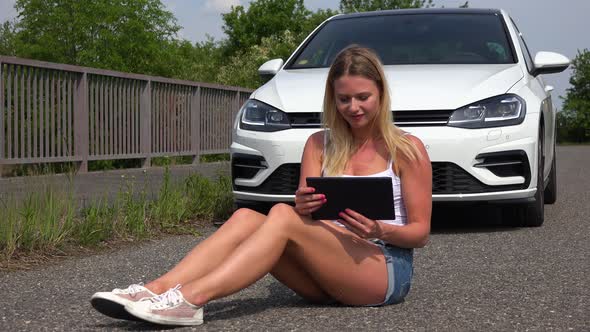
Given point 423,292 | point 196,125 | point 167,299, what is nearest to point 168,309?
point 167,299

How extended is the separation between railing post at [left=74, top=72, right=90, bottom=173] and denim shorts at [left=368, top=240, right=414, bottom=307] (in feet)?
28.6

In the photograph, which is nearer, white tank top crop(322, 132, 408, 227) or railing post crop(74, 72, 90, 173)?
white tank top crop(322, 132, 408, 227)

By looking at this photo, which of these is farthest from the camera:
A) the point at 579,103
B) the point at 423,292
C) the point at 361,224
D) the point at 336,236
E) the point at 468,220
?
the point at 579,103

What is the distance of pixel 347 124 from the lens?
14.2 feet

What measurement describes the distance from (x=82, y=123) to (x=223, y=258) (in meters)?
8.89

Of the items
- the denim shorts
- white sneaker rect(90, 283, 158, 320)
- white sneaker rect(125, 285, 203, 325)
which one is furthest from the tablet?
white sneaker rect(90, 283, 158, 320)

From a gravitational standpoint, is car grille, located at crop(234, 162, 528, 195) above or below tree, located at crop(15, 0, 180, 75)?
below

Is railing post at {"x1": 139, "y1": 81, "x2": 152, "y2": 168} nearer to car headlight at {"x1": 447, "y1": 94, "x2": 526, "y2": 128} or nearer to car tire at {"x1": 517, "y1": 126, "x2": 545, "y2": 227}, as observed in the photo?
car tire at {"x1": 517, "y1": 126, "x2": 545, "y2": 227}

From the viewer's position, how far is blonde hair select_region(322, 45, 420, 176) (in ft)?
13.6

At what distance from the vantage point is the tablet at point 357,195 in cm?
390

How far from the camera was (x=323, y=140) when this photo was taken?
14.3 feet

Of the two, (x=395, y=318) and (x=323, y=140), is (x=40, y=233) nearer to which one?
(x=323, y=140)

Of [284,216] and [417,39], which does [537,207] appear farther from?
[284,216]

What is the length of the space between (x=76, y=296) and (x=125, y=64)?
97.0ft
